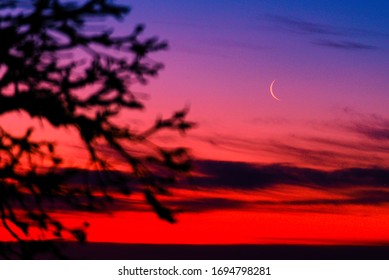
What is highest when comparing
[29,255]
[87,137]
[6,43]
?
[6,43]

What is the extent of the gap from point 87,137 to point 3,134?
44.9 inches

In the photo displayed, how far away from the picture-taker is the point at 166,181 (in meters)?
9.22

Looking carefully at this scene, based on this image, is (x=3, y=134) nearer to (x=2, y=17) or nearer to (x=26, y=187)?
(x=26, y=187)

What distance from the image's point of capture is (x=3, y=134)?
A: 9531mm

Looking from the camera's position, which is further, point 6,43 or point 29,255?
point 29,255

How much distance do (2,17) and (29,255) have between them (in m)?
3.21

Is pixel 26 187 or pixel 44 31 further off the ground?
pixel 44 31

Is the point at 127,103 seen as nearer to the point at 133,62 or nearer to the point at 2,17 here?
the point at 133,62
